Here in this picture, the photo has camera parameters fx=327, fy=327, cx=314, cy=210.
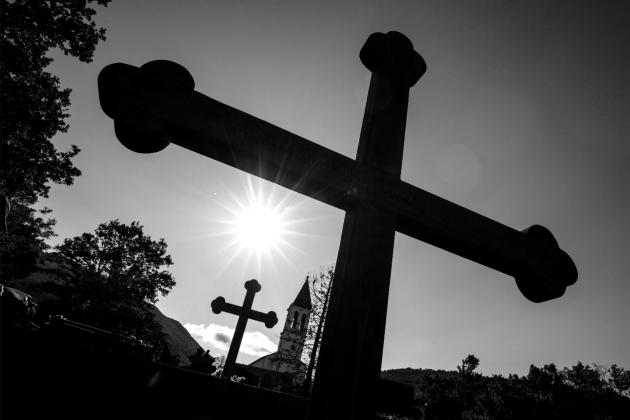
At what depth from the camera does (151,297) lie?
3059cm

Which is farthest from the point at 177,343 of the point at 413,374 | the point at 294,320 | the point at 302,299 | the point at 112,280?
the point at 112,280

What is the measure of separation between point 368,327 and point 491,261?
1092 mm

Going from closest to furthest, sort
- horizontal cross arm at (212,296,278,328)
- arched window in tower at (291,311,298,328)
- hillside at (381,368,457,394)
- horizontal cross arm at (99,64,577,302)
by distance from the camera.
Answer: horizontal cross arm at (99,64,577,302), horizontal cross arm at (212,296,278,328), arched window in tower at (291,311,298,328), hillside at (381,368,457,394)

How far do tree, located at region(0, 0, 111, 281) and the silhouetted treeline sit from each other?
5219 centimetres

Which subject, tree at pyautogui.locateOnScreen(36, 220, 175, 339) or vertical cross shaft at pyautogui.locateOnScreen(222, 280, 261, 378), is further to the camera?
tree at pyautogui.locateOnScreen(36, 220, 175, 339)

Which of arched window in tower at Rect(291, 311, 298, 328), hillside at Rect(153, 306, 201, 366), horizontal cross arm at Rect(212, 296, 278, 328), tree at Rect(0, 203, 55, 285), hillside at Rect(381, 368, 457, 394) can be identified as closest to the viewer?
horizontal cross arm at Rect(212, 296, 278, 328)

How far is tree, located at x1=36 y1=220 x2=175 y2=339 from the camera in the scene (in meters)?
26.5

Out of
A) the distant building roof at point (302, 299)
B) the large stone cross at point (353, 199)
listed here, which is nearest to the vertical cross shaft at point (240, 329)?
the large stone cross at point (353, 199)

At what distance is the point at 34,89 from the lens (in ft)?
40.4

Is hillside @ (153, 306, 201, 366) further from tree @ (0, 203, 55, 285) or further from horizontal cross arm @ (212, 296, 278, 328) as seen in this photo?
horizontal cross arm @ (212, 296, 278, 328)

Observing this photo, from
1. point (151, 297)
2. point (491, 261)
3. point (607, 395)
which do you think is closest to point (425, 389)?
point (607, 395)

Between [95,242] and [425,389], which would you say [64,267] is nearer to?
[95,242]

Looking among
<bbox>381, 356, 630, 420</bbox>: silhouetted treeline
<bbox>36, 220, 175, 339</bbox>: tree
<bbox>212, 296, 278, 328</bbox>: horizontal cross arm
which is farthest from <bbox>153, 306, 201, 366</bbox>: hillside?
<bbox>212, 296, 278, 328</bbox>: horizontal cross arm

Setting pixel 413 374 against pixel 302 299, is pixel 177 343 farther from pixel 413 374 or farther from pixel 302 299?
pixel 302 299
